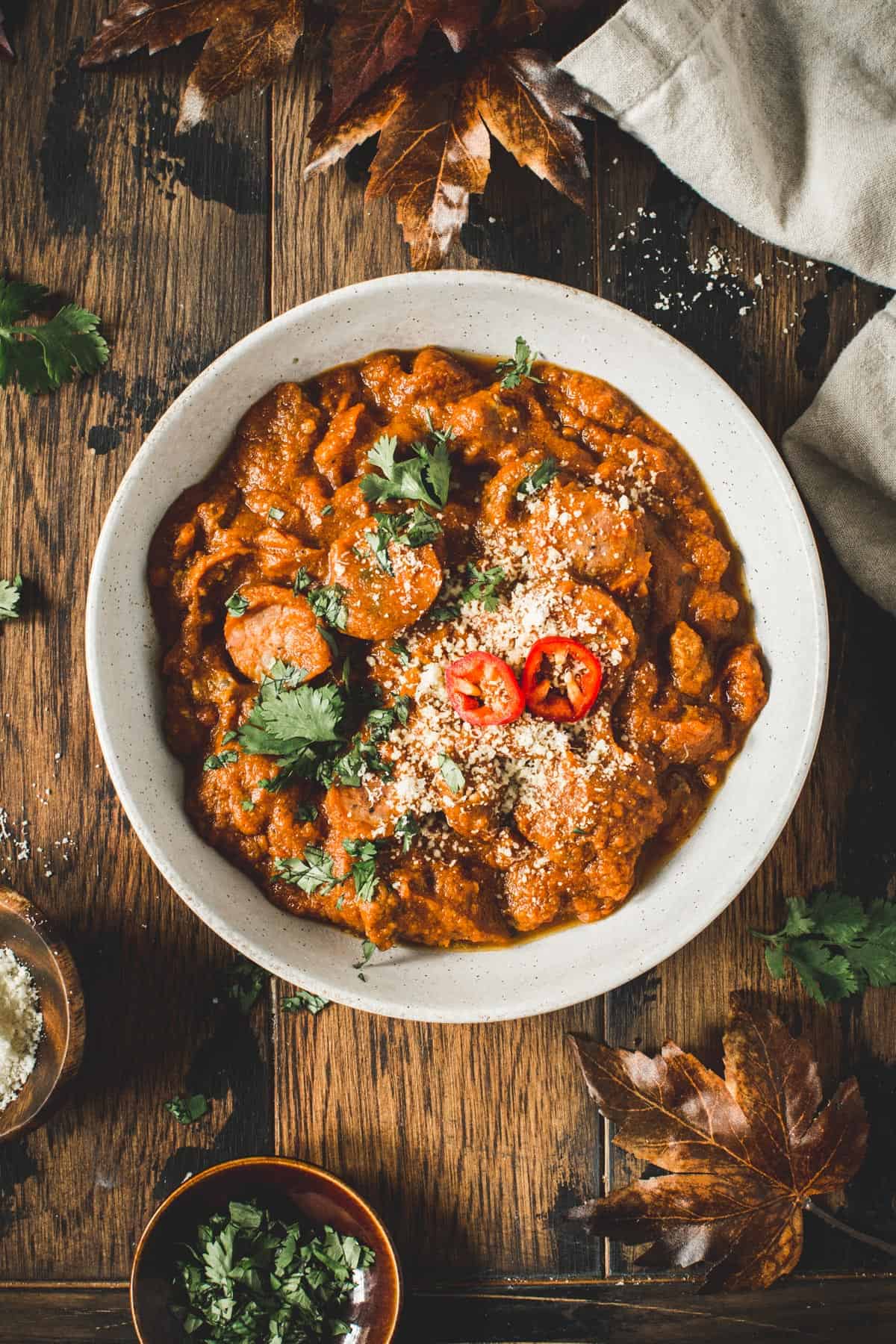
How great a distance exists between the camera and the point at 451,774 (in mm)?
3016

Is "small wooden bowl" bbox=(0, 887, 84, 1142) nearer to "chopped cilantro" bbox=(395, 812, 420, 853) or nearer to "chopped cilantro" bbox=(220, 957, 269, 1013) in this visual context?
"chopped cilantro" bbox=(220, 957, 269, 1013)

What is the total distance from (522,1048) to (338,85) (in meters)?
3.26

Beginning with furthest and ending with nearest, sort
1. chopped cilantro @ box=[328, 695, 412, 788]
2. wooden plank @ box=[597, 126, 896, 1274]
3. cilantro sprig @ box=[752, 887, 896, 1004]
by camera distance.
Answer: wooden plank @ box=[597, 126, 896, 1274] → cilantro sprig @ box=[752, 887, 896, 1004] → chopped cilantro @ box=[328, 695, 412, 788]

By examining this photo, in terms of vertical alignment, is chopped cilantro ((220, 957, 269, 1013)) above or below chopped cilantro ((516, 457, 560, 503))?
below

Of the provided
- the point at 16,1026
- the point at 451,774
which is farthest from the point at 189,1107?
the point at 451,774

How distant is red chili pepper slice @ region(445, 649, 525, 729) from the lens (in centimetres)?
298

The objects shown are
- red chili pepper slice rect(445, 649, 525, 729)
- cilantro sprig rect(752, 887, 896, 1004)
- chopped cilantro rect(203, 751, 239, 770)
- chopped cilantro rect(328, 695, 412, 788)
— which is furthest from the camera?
cilantro sprig rect(752, 887, 896, 1004)

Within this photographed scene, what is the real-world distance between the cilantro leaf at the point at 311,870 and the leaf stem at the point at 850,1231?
2090mm

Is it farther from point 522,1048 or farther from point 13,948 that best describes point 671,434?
point 13,948

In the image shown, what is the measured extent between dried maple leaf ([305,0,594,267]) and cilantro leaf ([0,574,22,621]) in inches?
68.9

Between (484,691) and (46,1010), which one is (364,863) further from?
(46,1010)

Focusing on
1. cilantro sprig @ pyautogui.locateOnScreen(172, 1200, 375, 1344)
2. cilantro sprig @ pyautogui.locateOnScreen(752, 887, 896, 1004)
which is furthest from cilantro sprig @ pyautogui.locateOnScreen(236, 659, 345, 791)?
cilantro sprig @ pyautogui.locateOnScreen(752, 887, 896, 1004)

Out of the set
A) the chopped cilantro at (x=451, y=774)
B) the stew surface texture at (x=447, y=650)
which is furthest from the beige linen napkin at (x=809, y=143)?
the chopped cilantro at (x=451, y=774)

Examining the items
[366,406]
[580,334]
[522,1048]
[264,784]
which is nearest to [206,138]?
[366,406]
